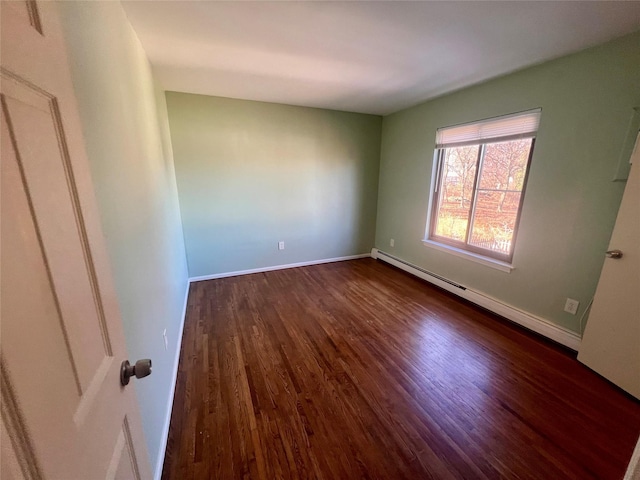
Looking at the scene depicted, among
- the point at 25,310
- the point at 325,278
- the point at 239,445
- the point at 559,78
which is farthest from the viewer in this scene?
the point at 325,278

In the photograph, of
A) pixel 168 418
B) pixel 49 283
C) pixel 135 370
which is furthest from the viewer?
pixel 168 418

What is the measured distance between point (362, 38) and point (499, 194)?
198 cm

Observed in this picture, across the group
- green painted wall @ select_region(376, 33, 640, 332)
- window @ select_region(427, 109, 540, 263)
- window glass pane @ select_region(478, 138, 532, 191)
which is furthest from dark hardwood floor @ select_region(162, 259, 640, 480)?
window glass pane @ select_region(478, 138, 532, 191)

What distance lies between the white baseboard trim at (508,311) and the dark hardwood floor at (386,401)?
0.10m

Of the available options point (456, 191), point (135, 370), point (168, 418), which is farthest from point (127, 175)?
point (456, 191)

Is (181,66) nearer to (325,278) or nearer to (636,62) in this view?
(325,278)

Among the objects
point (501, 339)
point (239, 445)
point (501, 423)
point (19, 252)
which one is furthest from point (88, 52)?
point (501, 339)

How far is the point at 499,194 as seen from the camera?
103 inches

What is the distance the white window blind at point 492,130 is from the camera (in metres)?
2.26

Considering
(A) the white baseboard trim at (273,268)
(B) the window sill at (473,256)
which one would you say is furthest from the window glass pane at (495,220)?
(A) the white baseboard trim at (273,268)

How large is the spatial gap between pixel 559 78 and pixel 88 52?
9.79 feet

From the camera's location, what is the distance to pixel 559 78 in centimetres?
203

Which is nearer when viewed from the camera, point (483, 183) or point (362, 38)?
point (362, 38)

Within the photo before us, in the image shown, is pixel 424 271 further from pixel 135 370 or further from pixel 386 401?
pixel 135 370
